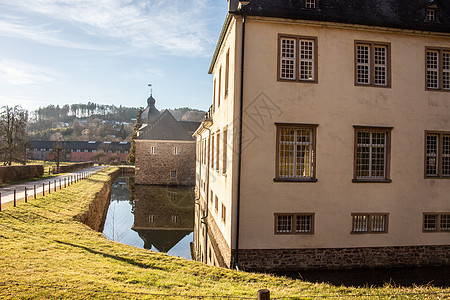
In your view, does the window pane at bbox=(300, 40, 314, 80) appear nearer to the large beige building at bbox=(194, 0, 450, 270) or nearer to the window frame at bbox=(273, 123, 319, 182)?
the large beige building at bbox=(194, 0, 450, 270)

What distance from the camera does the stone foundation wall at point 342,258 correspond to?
9.73m

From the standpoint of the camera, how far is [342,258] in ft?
33.2

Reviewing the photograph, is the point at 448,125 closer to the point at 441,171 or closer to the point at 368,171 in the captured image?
the point at 441,171

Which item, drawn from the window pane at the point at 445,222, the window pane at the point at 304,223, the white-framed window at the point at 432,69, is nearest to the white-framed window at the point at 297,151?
the window pane at the point at 304,223

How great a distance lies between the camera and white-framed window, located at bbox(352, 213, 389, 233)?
1034cm

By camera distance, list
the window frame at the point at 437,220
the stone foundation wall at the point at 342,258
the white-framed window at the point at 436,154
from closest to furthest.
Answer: the stone foundation wall at the point at 342,258, the window frame at the point at 437,220, the white-framed window at the point at 436,154

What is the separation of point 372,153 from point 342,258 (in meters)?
3.54

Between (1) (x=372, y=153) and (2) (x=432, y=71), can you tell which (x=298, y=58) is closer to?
(1) (x=372, y=153)

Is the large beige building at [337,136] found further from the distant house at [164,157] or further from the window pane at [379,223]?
the distant house at [164,157]

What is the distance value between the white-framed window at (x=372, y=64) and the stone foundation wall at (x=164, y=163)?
2893 centimetres

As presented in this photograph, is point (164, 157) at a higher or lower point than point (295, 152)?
lower

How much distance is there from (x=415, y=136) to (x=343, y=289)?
20.8 ft

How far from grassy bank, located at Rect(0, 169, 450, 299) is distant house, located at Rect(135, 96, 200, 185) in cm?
2688

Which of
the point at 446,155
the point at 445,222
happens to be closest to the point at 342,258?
the point at 445,222
